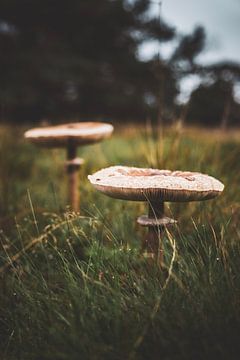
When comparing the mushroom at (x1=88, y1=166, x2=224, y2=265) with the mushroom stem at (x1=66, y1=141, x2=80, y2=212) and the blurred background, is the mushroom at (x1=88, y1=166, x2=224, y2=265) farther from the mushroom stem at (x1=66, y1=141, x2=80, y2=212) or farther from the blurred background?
the blurred background

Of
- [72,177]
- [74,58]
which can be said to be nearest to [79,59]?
[74,58]

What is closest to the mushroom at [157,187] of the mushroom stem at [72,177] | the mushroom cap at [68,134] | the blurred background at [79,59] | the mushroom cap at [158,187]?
the mushroom cap at [158,187]

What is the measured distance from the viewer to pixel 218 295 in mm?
1743

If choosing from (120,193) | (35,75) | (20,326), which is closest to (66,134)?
(120,193)

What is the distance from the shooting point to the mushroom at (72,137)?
3439mm

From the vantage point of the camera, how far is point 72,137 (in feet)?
11.5

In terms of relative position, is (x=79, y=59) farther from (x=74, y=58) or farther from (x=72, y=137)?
(x=72, y=137)

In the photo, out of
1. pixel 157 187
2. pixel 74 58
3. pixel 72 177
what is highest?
→ pixel 74 58

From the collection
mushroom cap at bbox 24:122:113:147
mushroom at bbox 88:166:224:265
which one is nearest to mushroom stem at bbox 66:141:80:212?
mushroom cap at bbox 24:122:113:147

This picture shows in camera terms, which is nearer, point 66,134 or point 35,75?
point 66,134

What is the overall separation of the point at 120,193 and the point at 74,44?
57.4ft

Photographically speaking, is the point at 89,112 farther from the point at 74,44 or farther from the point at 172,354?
the point at 172,354

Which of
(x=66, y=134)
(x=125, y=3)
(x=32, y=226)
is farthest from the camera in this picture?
(x=125, y=3)

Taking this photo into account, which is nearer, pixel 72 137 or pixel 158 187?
pixel 158 187
